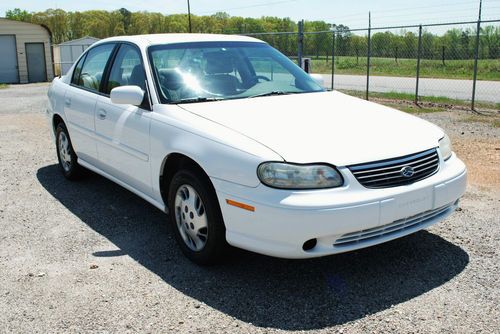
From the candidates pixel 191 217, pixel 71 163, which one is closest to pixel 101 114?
pixel 71 163

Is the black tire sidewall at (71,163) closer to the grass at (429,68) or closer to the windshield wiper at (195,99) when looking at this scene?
the windshield wiper at (195,99)

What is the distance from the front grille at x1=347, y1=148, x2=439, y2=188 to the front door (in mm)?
28360

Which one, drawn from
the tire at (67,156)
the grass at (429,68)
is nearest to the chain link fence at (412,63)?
the grass at (429,68)

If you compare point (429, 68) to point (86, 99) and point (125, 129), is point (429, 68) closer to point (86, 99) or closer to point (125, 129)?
point (86, 99)

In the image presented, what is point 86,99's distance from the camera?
5.44m

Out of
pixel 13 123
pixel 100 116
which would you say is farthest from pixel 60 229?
pixel 13 123

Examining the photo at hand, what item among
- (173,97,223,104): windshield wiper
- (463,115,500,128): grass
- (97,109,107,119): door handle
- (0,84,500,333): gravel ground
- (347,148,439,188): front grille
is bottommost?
(0,84,500,333): gravel ground

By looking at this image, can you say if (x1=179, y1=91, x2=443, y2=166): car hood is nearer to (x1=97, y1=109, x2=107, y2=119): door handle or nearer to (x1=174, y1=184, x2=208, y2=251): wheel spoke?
(x1=174, y1=184, x2=208, y2=251): wheel spoke

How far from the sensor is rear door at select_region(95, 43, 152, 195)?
4.39 meters

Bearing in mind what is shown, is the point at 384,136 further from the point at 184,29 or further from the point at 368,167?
the point at 184,29

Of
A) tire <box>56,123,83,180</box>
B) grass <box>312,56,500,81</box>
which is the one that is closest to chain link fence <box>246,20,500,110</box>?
grass <box>312,56,500,81</box>

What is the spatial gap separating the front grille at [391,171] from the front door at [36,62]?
1117 inches

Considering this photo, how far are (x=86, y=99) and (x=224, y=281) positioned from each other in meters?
2.67

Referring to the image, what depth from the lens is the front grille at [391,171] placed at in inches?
133
